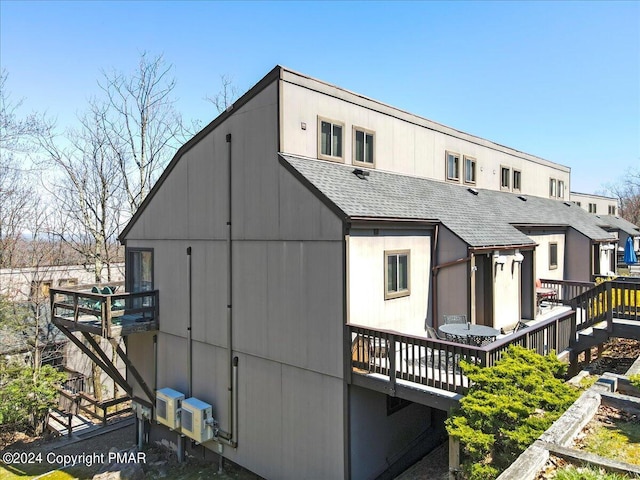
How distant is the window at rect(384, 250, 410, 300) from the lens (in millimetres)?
8281

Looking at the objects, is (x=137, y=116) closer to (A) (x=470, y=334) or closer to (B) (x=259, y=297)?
(B) (x=259, y=297)

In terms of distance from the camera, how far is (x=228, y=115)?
9828 mm

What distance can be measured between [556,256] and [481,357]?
40.9 feet

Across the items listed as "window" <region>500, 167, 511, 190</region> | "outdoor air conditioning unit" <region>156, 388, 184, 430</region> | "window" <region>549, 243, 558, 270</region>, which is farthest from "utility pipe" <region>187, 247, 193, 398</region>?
"window" <region>549, 243, 558, 270</region>

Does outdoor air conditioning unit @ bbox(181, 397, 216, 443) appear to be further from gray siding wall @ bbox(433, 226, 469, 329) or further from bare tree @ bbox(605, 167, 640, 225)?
bare tree @ bbox(605, 167, 640, 225)

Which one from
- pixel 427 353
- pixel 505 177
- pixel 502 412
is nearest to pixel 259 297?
pixel 427 353

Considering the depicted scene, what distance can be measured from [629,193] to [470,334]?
71.5m

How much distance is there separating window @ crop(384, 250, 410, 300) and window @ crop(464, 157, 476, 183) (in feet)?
24.6

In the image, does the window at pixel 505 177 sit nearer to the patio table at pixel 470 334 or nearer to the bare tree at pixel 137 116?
the patio table at pixel 470 334

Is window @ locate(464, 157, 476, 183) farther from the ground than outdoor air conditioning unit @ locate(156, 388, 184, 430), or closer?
farther from the ground

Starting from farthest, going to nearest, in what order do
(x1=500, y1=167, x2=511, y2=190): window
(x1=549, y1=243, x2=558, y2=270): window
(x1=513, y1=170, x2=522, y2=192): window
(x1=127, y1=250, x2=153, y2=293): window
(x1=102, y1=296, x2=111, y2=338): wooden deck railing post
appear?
(x1=513, y1=170, x2=522, y2=192): window
(x1=500, y1=167, x2=511, y2=190): window
(x1=549, y1=243, x2=558, y2=270): window
(x1=127, y1=250, x2=153, y2=293): window
(x1=102, y1=296, x2=111, y2=338): wooden deck railing post

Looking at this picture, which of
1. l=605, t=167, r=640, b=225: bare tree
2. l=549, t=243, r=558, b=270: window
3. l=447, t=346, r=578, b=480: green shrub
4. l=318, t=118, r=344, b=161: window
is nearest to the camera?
l=447, t=346, r=578, b=480: green shrub

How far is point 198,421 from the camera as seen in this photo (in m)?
9.89

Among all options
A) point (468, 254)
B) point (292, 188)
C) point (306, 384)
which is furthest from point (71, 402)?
point (468, 254)
